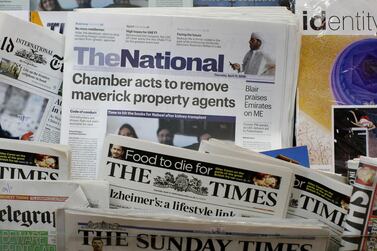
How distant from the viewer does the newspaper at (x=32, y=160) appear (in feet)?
1.86

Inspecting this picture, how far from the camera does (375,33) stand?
2.20 ft

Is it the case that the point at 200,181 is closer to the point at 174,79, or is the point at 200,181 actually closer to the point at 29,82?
the point at 174,79

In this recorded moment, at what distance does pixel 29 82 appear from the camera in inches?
25.8

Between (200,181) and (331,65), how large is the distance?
10.7 inches

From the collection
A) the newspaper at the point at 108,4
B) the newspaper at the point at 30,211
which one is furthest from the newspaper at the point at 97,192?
the newspaper at the point at 108,4

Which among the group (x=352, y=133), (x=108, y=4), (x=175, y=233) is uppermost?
(x=108, y=4)

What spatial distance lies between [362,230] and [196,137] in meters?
0.25

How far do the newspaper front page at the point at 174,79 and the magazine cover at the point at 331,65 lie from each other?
1.6 inches

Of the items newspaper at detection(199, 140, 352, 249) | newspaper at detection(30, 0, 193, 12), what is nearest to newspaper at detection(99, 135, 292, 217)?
newspaper at detection(199, 140, 352, 249)

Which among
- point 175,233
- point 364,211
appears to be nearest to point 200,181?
point 175,233

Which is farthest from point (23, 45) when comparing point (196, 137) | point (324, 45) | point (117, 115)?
point (324, 45)

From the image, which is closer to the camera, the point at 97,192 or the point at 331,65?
the point at 97,192

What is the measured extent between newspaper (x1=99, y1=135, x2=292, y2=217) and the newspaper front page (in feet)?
0.28

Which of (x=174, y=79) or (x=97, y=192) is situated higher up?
(x=174, y=79)
